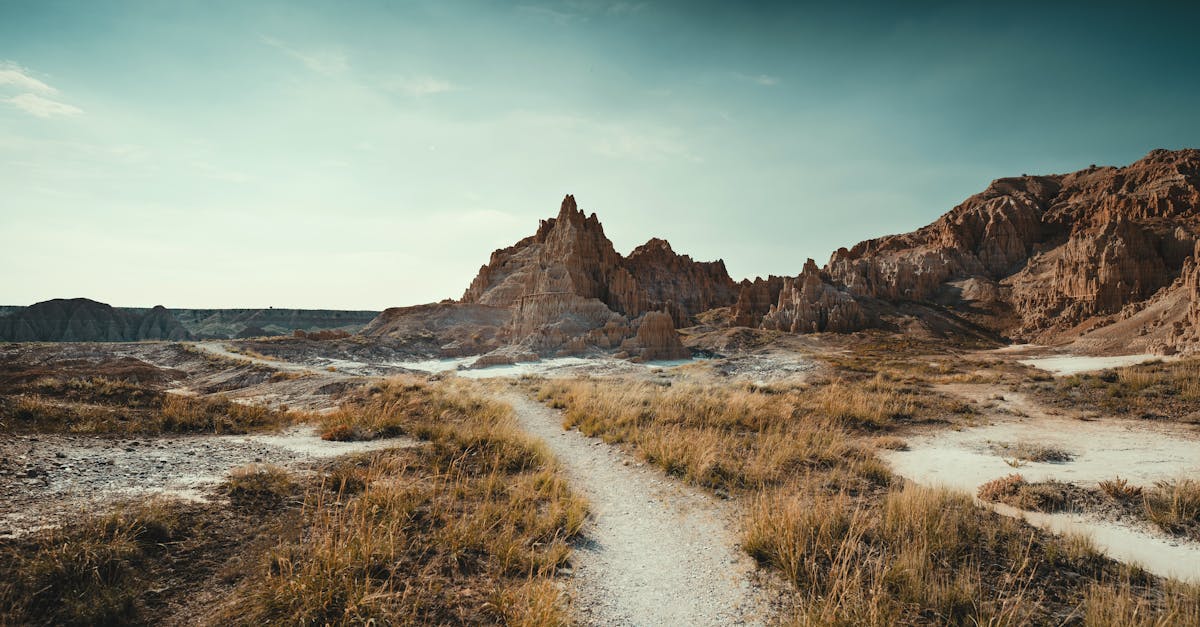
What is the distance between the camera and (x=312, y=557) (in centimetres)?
402

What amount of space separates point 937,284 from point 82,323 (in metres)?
172

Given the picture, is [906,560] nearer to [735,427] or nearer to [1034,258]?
[735,427]

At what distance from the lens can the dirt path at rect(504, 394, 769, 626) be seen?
13.2 ft

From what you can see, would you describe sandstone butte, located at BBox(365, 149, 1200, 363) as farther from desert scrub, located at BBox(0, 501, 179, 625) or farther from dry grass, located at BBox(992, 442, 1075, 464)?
desert scrub, located at BBox(0, 501, 179, 625)

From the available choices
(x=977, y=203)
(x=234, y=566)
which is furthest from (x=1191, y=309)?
(x=977, y=203)

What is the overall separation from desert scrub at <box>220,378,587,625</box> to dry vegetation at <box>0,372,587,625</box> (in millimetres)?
17

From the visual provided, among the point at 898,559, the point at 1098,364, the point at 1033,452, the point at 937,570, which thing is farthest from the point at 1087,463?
the point at 1098,364

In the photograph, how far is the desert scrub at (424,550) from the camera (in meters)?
3.55

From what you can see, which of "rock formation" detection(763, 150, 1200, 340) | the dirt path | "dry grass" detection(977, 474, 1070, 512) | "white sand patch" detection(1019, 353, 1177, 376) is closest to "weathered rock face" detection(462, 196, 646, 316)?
"rock formation" detection(763, 150, 1200, 340)

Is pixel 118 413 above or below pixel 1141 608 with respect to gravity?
above

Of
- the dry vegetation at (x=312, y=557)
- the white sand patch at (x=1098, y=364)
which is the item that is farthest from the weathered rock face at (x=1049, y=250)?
the dry vegetation at (x=312, y=557)

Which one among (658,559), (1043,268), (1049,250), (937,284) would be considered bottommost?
(658,559)

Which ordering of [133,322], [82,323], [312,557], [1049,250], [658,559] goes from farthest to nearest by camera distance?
1. [133,322]
2. [82,323]
3. [1049,250]
4. [658,559]
5. [312,557]

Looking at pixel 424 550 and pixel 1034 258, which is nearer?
pixel 424 550
